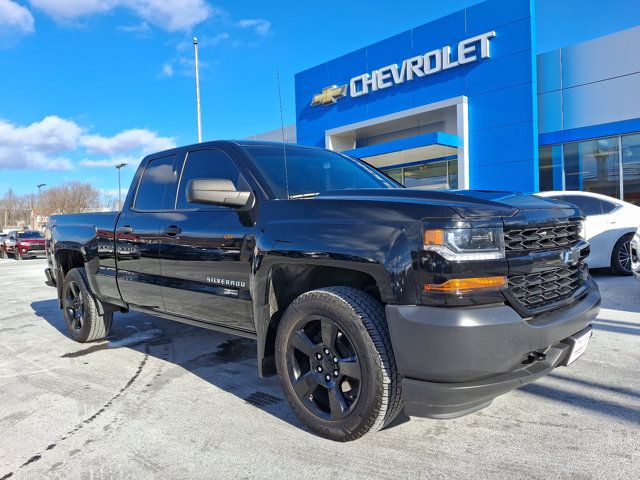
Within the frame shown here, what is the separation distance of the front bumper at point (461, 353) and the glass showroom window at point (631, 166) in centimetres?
1371

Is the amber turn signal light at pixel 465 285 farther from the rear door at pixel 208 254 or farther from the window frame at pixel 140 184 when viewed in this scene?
the window frame at pixel 140 184

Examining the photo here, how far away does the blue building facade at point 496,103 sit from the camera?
1398 cm

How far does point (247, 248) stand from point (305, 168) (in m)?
0.88

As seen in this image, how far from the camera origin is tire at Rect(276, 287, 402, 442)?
2543 millimetres

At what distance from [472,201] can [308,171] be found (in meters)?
1.47

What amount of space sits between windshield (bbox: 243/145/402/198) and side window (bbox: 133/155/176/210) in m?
0.99

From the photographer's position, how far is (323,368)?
9.29 feet

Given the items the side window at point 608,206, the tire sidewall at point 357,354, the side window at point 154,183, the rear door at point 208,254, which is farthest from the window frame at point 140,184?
the side window at point 608,206

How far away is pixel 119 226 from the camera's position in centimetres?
466

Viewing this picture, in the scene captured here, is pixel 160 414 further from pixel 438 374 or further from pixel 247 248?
pixel 438 374

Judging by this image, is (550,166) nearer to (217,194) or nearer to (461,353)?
(217,194)

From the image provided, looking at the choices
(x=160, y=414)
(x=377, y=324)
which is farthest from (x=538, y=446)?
(x=160, y=414)

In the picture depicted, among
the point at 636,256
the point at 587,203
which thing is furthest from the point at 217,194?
the point at 587,203

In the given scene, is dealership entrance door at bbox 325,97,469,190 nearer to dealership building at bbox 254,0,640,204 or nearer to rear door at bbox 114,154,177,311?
dealership building at bbox 254,0,640,204
